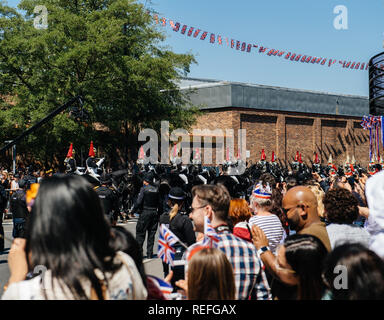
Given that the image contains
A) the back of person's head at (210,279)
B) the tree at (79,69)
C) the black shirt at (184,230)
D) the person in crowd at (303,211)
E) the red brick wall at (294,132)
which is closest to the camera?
the back of person's head at (210,279)

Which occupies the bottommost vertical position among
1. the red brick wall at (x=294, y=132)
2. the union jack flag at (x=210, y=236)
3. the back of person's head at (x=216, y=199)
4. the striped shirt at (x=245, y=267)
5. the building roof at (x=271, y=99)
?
the striped shirt at (x=245, y=267)

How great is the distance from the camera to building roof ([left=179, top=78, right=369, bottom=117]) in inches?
1571

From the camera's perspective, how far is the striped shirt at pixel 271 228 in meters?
5.35

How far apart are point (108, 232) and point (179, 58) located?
30.9 metres

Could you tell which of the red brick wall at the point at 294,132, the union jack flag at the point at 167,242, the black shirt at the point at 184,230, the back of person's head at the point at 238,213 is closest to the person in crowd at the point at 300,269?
the union jack flag at the point at 167,242

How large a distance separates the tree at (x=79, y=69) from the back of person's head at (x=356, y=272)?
82.5 ft

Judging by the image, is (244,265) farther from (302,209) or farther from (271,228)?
(271,228)

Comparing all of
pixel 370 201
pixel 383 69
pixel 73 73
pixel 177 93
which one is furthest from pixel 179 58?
pixel 370 201

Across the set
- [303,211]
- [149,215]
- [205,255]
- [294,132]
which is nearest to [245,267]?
[205,255]

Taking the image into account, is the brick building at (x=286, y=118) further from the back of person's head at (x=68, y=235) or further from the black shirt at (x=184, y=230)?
the back of person's head at (x=68, y=235)

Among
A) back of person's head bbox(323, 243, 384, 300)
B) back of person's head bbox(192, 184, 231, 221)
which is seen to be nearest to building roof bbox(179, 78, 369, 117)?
back of person's head bbox(192, 184, 231, 221)

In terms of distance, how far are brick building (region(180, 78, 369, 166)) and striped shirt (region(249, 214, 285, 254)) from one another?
31250mm

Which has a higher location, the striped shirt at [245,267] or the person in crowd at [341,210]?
the person in crowd at [341,210]

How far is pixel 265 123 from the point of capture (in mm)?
42000
